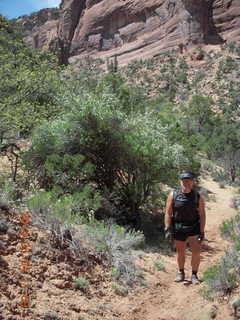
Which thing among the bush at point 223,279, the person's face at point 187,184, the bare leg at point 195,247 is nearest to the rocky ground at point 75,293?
the bush at point 223,279

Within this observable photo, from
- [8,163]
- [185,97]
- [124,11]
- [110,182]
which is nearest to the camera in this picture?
[110,182]

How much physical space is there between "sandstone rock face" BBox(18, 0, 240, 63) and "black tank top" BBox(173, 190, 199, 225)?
56062mm

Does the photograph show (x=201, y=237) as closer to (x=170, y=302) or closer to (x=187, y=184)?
(x=187, y=184)

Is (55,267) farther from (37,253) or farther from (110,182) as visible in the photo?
(110,182)

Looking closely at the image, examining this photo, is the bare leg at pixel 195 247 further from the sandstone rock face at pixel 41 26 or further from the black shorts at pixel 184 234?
the sandstone rock face at pixel 41 26

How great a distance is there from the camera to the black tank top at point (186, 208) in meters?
5.21

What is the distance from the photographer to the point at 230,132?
93.0 feet

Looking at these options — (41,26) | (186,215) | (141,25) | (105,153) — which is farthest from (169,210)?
(41,26)

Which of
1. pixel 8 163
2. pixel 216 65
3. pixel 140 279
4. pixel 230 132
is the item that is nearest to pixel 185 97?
pixel 216 65

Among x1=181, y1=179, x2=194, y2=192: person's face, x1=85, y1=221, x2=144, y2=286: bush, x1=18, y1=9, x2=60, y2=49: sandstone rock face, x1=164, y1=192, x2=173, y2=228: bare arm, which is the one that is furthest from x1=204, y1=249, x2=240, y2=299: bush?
x1=18, y1=9, x2=60, y2=49: sandstone rock face

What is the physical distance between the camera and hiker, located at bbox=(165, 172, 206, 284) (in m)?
5.21

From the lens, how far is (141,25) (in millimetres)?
71562

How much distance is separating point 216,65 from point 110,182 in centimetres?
4315

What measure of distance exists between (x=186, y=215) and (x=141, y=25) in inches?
2826
